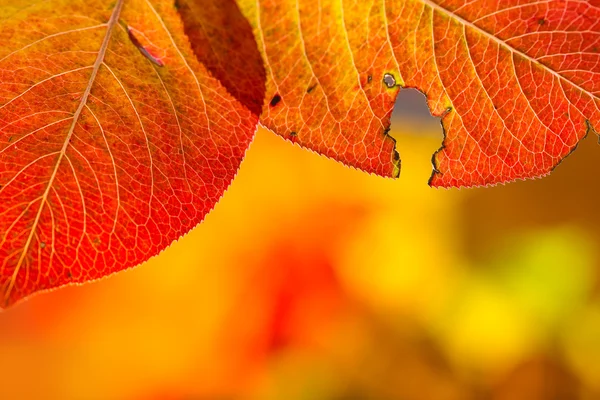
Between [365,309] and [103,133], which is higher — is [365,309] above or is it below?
below

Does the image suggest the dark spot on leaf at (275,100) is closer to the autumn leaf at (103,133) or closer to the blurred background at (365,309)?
the autumn leaf at (103,133)

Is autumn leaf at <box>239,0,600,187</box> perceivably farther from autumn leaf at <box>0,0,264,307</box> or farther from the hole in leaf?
the hole in leaf

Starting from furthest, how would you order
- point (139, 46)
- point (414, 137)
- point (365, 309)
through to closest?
point (365, 309)
point (414, 137)
point (139, 46)

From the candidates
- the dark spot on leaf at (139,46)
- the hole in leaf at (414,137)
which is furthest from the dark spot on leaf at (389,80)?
the hole in leaf at (414,137)

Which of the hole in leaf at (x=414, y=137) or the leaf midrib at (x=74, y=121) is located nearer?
the leaf midrib at (x=74, y=121)

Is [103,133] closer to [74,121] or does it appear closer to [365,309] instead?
[74,121]

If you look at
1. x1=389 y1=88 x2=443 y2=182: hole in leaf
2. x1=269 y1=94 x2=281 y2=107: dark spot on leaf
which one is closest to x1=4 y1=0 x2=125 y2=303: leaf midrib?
x1=269 y1=94 x2=281 y2=107: dark spot on leaf

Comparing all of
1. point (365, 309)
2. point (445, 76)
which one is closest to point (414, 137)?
point (365, 309)
